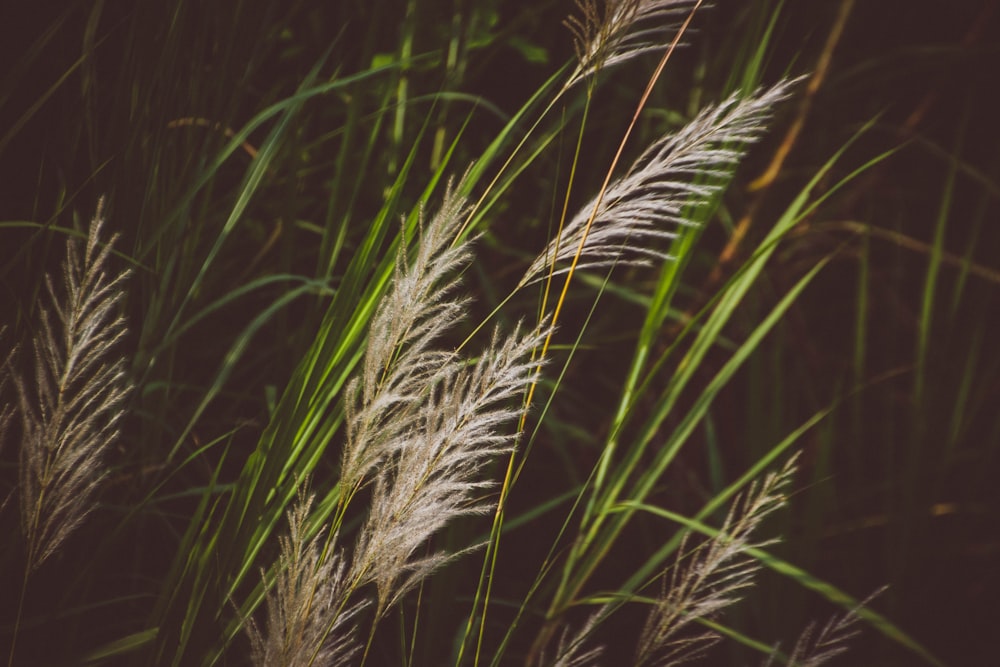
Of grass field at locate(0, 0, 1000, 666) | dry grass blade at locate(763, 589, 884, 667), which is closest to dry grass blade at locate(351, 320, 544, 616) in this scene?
grass field at locate(0, 0, 1000, 666)

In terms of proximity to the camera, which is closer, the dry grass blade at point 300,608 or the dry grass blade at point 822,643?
the dry grass blade at point 300,608

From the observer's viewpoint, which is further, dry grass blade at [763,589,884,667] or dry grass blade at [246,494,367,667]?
dry grass blade at [763,589,884,667]

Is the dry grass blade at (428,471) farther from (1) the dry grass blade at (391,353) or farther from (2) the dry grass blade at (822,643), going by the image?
(2) the dry grass blade at (822,643)

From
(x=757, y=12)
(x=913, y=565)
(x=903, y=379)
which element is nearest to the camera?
(x=757, y=12)

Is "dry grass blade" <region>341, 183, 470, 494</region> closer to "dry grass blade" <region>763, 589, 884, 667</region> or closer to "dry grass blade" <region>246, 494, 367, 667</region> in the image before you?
"dry grass blade" <region>246, 494, 367, 667</region>

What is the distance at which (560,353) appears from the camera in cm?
153

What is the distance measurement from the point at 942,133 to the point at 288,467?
77.2 inches

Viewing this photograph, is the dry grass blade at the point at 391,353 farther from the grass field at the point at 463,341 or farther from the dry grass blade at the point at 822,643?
the dry grass blade at the point at 822,643

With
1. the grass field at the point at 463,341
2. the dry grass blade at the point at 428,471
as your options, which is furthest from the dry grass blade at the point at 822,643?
the dry grass blade at the point at 428,471

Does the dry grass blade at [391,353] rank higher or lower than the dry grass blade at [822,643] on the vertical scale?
higher

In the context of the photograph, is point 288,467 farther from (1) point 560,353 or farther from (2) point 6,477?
(1) point 560,353

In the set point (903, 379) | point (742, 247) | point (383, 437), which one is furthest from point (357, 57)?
point (903, 379)

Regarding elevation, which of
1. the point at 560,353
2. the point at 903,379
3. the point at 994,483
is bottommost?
the point at 994,483

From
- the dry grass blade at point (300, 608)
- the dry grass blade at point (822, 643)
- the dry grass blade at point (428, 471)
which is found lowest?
the dry grass blade at point (822, 643)
